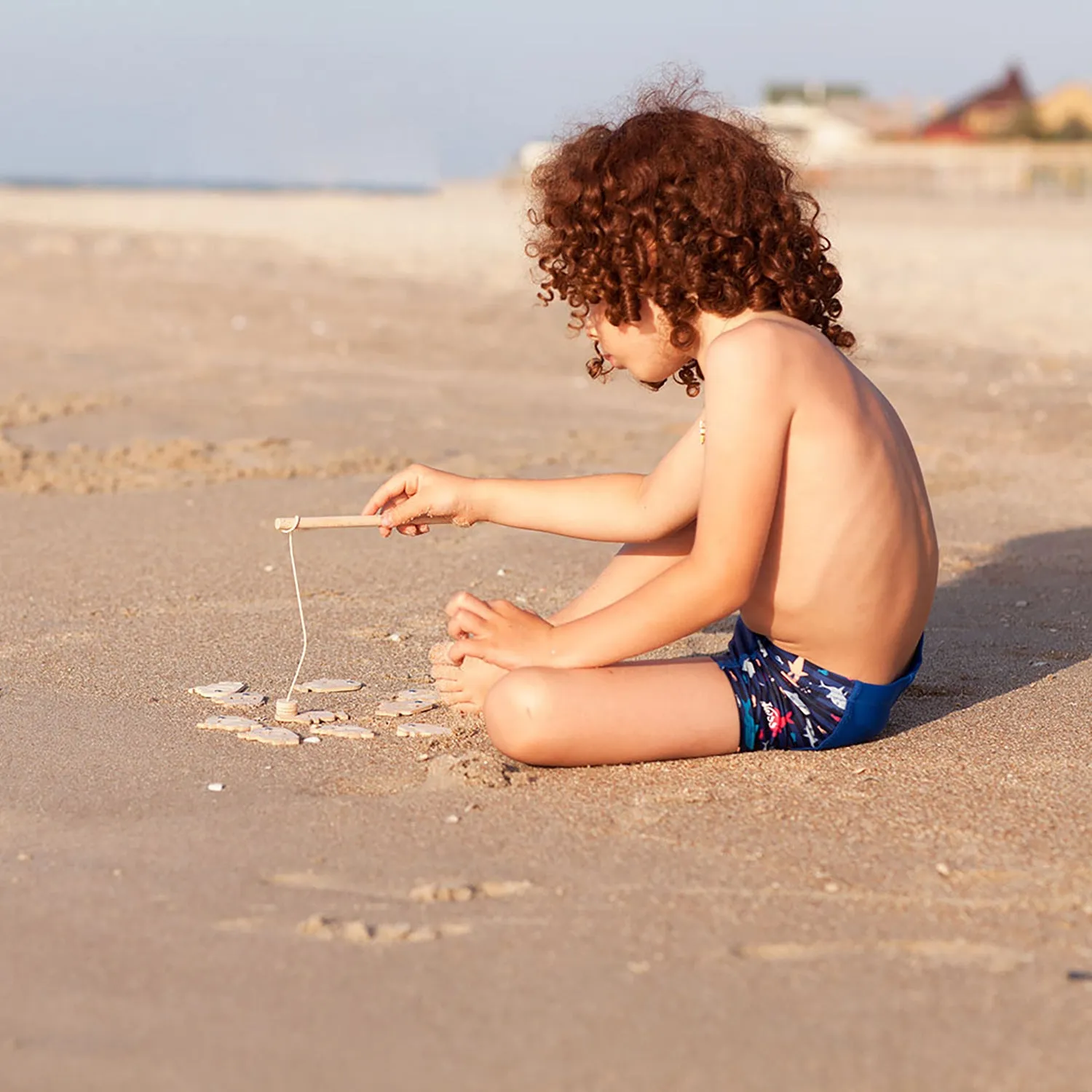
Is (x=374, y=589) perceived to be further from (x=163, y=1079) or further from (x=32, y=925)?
(x=163, y=1079)

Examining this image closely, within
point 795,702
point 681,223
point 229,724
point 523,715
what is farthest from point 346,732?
point 681,223

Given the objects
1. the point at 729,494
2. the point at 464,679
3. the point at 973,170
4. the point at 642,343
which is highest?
the point at 973,170

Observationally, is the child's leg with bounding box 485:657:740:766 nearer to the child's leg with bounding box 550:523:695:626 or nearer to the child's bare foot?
the child's bare foot

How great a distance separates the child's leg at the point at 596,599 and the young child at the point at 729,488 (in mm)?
118

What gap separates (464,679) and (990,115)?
6683 cm

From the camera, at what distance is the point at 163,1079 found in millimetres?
1680

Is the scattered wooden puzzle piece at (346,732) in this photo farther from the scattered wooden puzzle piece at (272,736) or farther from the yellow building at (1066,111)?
the yellow building at (1066,111)

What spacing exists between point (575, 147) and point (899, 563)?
948 millimetres

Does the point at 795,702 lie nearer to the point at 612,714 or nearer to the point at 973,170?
the point at 612,714

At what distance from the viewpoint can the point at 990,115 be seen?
6425 cm

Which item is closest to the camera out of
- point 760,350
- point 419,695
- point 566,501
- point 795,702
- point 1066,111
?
point 760,350

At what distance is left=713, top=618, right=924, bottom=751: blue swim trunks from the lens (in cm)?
272

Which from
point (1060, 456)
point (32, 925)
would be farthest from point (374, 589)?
point (1060, 456)

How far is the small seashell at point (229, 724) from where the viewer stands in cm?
293
